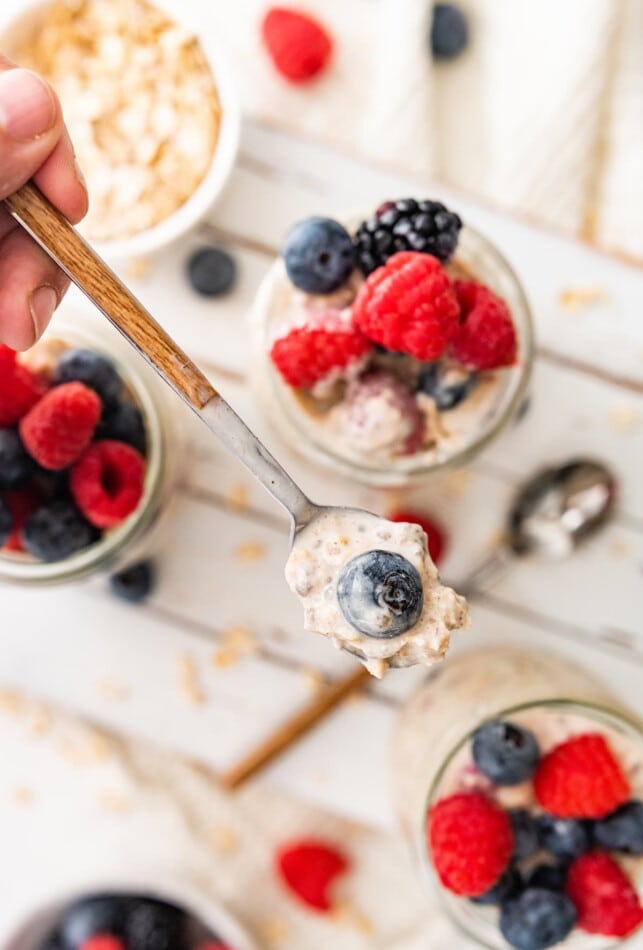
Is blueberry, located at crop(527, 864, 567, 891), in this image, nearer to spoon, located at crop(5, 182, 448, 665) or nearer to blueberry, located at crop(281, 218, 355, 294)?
spoon, located at crop(5, 182, 448, 665)

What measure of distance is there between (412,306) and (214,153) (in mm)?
402

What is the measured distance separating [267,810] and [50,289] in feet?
2.24

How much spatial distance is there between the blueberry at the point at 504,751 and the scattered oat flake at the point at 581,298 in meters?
0.48

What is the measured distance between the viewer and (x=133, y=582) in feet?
4.03

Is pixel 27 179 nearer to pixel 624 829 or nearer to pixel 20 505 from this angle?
pixel 20 505

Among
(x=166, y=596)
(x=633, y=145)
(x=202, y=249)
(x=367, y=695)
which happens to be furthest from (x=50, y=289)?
(x=633, y=145)

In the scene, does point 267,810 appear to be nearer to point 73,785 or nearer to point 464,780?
point 73,785

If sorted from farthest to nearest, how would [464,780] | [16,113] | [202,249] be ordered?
[202,249]
[464,780]
[16,113]

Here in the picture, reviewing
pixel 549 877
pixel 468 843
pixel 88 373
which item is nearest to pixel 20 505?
pixel 88 373

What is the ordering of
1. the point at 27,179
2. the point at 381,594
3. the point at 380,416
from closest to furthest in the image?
the point at 381,594
the point at 27,179
the point at 380,416

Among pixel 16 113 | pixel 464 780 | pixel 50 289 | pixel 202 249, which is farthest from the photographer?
pixel 202 249

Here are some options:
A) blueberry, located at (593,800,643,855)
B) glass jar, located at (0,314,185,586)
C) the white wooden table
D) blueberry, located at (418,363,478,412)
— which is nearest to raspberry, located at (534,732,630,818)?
blueberry, located at (593,800,643,855)

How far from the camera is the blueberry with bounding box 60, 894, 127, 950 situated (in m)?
1.30

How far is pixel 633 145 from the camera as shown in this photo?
1272mm
